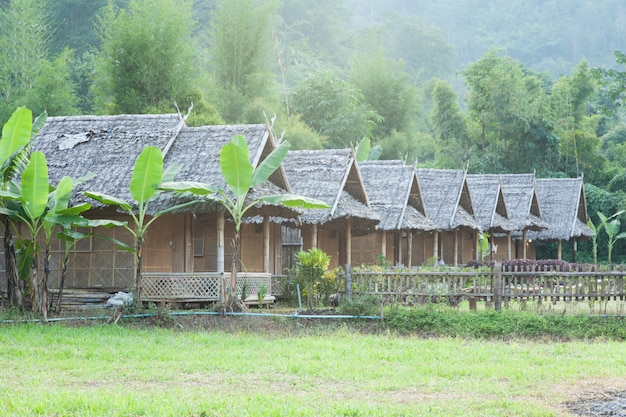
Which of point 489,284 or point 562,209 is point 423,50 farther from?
point 489,284

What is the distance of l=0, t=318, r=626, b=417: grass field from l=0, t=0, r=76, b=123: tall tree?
57.0 ft

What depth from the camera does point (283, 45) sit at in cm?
6569

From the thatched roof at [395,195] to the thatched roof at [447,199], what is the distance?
143 centimetres

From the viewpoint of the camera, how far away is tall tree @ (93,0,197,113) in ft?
106

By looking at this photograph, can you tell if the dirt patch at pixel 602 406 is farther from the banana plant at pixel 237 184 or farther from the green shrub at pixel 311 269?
the green shrub at pixel 311 269

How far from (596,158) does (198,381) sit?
4073 cm

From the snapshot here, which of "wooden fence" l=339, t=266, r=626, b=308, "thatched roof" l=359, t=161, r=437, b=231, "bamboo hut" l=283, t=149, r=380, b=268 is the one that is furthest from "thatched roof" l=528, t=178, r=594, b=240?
"wooden fence" l=339, t=266, r=626, b=308

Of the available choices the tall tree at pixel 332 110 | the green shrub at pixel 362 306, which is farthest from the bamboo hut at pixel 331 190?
the tall tree at pixel 332 110

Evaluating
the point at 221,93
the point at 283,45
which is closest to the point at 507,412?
the point at 221,93

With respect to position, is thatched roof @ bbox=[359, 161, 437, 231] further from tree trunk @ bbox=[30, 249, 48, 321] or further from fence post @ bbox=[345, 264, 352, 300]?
tree trunk @ bbox=[30, 249, 48, 321]

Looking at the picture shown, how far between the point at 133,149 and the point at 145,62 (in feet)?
48.0

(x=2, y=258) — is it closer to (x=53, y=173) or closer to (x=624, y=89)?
(x=53, y=173)

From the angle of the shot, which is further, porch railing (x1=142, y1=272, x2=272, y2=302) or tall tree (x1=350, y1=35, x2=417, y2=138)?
tall tree (x1=350, y1=35, x2=417, y2=138)

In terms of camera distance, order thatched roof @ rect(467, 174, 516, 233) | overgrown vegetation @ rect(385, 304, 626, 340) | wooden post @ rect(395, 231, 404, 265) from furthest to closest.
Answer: thatched roof @ rect(467, 174, 516, 233) < wooden post @ rect(395, 231, 404, 265) < overgrown vegetation @ rect(385, 304, 626, 340)
